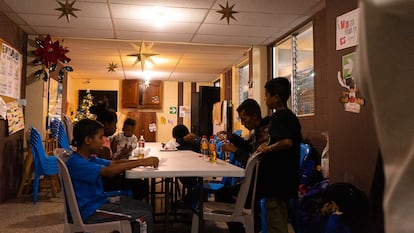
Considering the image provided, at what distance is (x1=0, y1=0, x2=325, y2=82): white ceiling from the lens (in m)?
3.87

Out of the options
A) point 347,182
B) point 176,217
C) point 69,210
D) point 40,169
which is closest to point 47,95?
point 40,169

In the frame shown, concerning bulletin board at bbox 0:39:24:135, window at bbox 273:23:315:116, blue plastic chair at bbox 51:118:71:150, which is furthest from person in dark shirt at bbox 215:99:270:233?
blue plastic chair at bbox 51:118:71:150

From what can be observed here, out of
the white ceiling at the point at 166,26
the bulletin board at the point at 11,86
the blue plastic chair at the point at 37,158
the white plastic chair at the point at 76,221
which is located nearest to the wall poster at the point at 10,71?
the bulletin board at the point at 11,86

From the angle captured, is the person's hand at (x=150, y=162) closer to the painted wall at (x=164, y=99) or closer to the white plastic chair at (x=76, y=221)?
the white plastic chair at (x=76, y=221)

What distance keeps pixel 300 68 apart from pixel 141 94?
5484mm

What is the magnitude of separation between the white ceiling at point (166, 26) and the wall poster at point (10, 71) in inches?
15.8

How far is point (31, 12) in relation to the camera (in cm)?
409

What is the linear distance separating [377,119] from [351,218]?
1.88m

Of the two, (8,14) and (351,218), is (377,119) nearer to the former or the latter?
(351,218)

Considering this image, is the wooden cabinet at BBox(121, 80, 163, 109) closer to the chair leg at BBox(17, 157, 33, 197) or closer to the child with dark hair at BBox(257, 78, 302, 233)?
the chair leg at BBox(17, 157, 33, 197)

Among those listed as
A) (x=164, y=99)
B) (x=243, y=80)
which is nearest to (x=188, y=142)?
(x=243, y=80)

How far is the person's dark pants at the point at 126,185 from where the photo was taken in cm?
312

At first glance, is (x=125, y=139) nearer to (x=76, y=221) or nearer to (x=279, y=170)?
(x=76, y=221)

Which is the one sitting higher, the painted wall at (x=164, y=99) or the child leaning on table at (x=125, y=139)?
the painted wall at (x=164, y=99)
